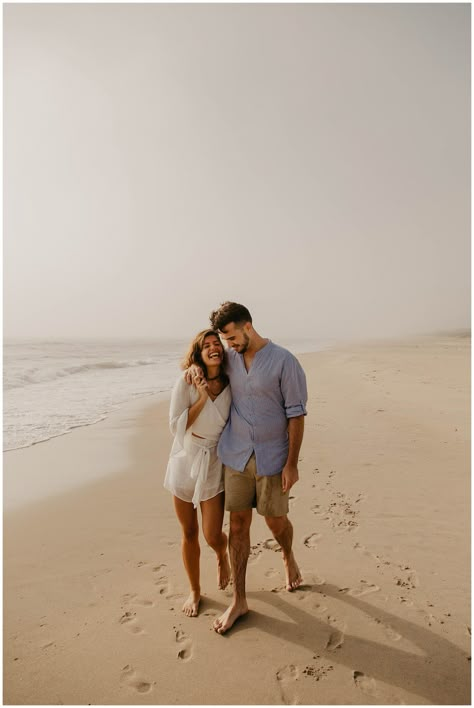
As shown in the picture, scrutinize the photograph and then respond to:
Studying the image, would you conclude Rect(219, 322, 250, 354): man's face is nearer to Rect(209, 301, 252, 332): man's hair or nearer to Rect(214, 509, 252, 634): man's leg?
Rect(209, 301, 252, 332): man's hair

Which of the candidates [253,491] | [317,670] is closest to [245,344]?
[253,491]

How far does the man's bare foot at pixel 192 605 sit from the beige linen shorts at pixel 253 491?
0.75m

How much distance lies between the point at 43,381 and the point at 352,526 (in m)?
17.3

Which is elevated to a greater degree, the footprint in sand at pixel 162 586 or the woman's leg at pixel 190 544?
the woman's leg at pixel 190 544

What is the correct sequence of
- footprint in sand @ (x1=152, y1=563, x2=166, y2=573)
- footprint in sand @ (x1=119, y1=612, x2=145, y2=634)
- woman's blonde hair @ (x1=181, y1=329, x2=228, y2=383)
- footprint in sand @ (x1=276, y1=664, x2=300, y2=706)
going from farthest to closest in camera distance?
footprint in sand @ (x1=152, y1=563, x2=166, y2=573), woman's blonde hair @ (x1=181, y1=329, x2=228, y2=383), footprint in sand @ (x1=119, y1=612, x2=145, y2=634), footprint in sand @ (x1=276, y1=664, x2=300, y2=706)

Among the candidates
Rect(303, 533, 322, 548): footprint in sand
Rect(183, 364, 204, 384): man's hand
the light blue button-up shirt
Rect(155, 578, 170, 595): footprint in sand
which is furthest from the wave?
the light blue button-up shirt

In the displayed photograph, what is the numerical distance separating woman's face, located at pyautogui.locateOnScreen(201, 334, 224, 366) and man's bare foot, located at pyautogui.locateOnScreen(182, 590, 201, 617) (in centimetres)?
179

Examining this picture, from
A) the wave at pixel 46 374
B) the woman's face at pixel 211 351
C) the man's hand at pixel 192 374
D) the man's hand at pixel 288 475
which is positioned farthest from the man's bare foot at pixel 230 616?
the wave at pixel 46 374

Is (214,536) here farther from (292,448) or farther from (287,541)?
(292,448)

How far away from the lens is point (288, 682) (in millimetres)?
2695

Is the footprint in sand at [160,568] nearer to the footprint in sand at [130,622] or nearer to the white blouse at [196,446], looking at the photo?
the footprint in sand at [130,622]

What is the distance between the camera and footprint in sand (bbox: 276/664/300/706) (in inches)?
102

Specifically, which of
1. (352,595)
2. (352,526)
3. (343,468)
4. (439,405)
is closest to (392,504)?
(352,526)

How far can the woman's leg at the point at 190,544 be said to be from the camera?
341 cm
